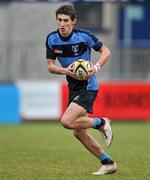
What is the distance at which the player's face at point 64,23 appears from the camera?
10.1 meters

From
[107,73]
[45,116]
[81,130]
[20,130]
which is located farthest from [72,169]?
[107,73]

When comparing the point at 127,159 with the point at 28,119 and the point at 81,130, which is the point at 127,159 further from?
the point at 28,119

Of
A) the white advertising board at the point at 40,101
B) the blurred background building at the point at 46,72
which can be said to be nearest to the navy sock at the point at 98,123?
the blurred background building at the point at 46,72

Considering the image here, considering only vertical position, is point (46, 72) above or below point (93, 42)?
below

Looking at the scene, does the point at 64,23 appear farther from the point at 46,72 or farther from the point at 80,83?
the point at 46,72

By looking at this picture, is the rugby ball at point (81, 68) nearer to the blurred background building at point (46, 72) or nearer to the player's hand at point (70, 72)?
the player's hand at point (70, 72)

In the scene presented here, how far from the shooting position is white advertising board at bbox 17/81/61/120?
75.4 feet

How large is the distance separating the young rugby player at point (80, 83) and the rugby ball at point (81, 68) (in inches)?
3.4

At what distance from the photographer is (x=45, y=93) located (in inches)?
908

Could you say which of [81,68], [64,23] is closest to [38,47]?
[64,23]

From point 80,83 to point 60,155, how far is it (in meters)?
3.01

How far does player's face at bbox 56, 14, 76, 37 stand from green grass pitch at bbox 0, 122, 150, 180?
1851 mm

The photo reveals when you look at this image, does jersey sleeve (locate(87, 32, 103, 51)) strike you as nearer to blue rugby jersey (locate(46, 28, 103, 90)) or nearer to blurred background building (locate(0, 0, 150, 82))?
blue rugby jersey (locate(46, 28, 103, 90))

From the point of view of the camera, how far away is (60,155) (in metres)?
13.2
